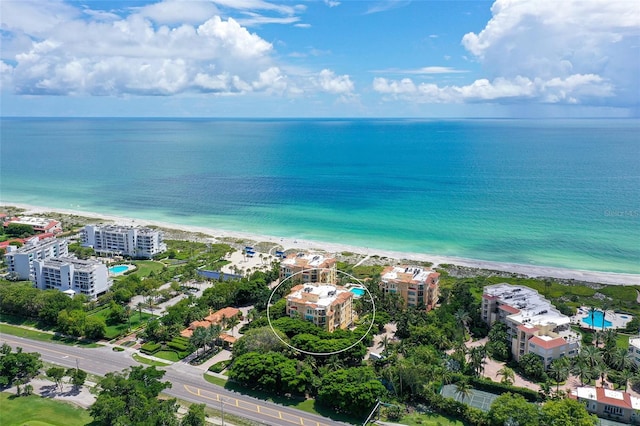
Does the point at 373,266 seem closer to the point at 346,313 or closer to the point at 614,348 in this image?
the point at 346,313

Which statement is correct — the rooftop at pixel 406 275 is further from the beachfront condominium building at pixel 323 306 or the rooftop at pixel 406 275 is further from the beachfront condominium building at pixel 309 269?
the beachfront condominium building at pixel 309 269

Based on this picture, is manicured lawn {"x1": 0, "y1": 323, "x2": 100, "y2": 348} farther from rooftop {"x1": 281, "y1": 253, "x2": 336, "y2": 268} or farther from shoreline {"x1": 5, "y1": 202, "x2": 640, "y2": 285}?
shoreline {"x1": 5, "y1": 202, "x2": 640, "y2": 285}

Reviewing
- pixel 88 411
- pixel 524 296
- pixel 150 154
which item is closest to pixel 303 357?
pixel 88 411

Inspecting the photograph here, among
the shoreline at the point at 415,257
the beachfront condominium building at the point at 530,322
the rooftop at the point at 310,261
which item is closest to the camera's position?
the beachfront condominium building at the point at 530,322

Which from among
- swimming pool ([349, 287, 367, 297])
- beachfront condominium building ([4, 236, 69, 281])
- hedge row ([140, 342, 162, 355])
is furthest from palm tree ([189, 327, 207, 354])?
beachfront condominium building ([4, 236, 69, 281])

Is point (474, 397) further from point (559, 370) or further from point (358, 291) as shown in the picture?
point (358, 291)

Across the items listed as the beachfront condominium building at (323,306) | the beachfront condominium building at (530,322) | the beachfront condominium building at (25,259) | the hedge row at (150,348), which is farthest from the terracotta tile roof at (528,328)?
the beachfront condominium building at (25,259)

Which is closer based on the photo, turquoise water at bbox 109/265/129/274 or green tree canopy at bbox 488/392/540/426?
green tree canopy at bbox 488/392/540/426
